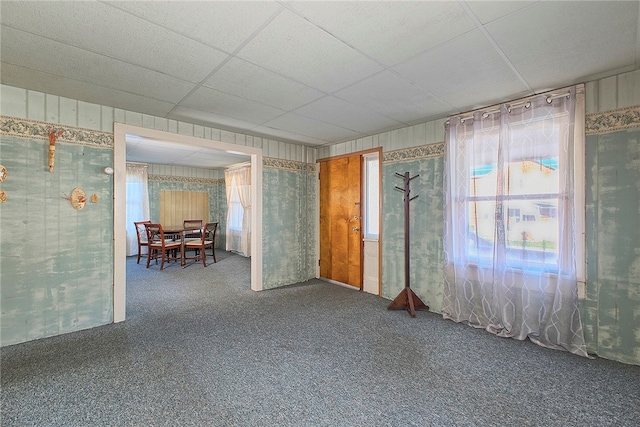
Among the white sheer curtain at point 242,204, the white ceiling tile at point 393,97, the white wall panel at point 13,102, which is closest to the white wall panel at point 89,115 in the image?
the white wall panel at point 13,102

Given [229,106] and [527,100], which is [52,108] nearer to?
[229,106]

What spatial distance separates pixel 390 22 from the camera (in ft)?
5.34

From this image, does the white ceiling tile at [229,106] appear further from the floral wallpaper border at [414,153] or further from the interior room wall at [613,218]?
the interior room wall at [613,218]

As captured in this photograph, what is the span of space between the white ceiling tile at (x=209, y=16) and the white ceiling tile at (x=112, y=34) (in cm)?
9

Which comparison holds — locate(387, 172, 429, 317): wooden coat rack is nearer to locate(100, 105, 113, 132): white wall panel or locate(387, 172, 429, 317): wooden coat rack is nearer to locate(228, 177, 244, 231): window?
locate(100, 105, 113, 132): white wall panel

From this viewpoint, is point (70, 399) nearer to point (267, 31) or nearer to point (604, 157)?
point (267, 31)

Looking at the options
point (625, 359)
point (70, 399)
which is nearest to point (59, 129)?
point (70, 399)

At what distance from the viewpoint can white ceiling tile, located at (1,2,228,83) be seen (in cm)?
154

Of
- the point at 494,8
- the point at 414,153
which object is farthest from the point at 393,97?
the point at 494,8

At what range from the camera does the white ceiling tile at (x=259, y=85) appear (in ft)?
7.20

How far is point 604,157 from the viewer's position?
2.33 metres

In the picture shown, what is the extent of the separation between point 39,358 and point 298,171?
3.68 meters

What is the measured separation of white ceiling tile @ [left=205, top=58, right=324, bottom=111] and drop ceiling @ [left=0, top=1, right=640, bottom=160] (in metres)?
0.02

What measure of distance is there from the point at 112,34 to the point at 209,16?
679 millimetres
